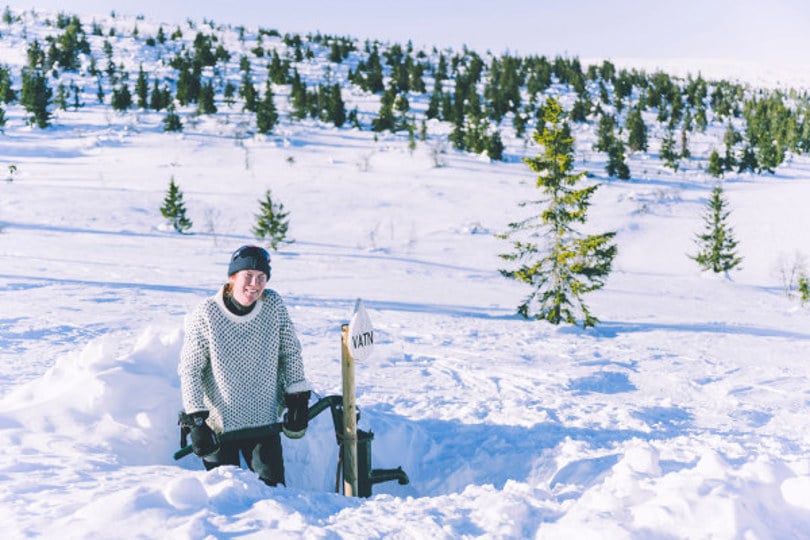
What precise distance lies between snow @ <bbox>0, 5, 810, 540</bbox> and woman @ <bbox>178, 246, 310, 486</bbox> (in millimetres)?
363

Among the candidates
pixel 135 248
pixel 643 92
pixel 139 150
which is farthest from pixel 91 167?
pixel 643 92

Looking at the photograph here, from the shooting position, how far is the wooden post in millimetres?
3803

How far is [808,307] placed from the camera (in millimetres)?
20906

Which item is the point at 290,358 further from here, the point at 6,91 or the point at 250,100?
the point at 6,91

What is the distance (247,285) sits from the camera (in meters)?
3.33

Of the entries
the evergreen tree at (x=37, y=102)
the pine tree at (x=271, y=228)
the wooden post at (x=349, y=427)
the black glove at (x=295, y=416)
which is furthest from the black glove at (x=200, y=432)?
the evergreen tree at (x=37, y=102)

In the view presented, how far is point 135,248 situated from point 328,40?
73.6m

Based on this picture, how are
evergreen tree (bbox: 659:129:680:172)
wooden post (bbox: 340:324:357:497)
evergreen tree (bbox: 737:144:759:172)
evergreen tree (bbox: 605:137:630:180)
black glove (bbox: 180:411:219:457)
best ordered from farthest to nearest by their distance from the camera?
1. evergreen tree (bbox: 737:144:759:172)
2. evergreen tree (bbox: 659:129:680:172)
3. evergreen tree (bbox: 605:137:630:180)
4. wooden post (bbox: 340:324:357:497)
5. black glove (bbox: 180:411:219:457)

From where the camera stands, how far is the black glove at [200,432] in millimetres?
3266

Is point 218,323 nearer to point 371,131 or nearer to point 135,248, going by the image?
point 135,248

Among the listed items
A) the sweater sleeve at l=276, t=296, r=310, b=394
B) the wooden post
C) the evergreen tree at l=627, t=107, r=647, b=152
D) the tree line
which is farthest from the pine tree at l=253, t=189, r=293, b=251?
the evergreen tree at l=627, t=107, r=647, b=152

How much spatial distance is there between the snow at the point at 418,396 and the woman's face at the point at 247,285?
1.01 m

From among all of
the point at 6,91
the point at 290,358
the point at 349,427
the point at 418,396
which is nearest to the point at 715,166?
the point at 418,396

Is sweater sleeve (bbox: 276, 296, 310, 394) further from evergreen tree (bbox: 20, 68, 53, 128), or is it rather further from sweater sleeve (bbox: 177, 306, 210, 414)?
evergreen tree (bbox: 20, 68, 53, 128)
